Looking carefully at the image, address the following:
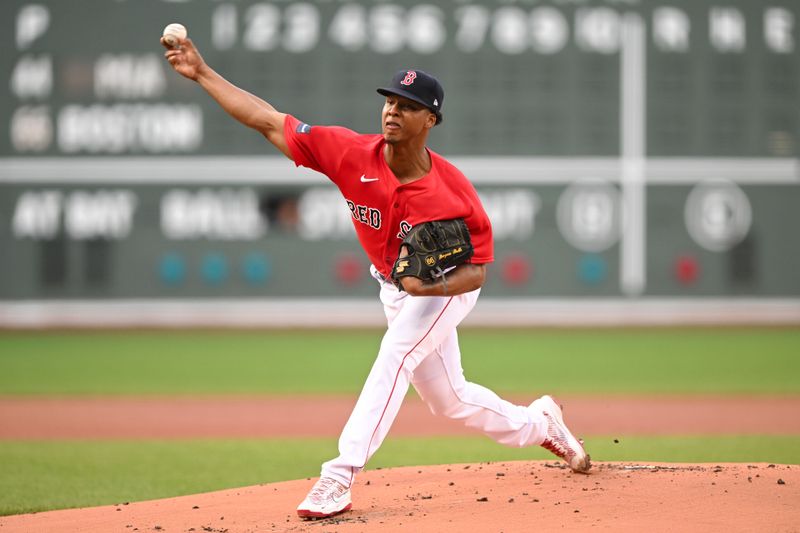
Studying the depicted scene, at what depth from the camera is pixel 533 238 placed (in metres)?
16.9

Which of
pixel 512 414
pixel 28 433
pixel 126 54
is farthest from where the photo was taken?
pixel 126 54

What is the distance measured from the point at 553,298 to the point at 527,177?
6.49 feet

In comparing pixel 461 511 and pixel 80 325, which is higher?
pixel 461 511

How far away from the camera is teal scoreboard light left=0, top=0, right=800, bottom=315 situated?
16625mm

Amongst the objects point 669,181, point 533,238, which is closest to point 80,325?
point 533,238

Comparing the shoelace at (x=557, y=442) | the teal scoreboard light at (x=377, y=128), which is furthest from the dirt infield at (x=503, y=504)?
the teal scoreboard light at (x=377, y=128)

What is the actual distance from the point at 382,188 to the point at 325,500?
3.96 feet

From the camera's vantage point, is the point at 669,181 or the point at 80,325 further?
the point at 80,325

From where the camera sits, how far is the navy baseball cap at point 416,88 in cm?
415

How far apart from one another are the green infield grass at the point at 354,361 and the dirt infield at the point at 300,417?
74 cm

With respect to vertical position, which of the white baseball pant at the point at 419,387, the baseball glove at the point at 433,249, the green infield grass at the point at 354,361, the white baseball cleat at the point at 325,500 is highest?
the baseball glove at the point at 433,249

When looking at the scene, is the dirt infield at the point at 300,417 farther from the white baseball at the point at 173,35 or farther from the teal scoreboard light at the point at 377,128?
the teal scoreboard light at the point at 377,128

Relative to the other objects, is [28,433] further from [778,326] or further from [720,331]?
[778,326]

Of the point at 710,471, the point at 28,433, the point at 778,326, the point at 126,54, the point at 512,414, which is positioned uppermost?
the point at 126,54
